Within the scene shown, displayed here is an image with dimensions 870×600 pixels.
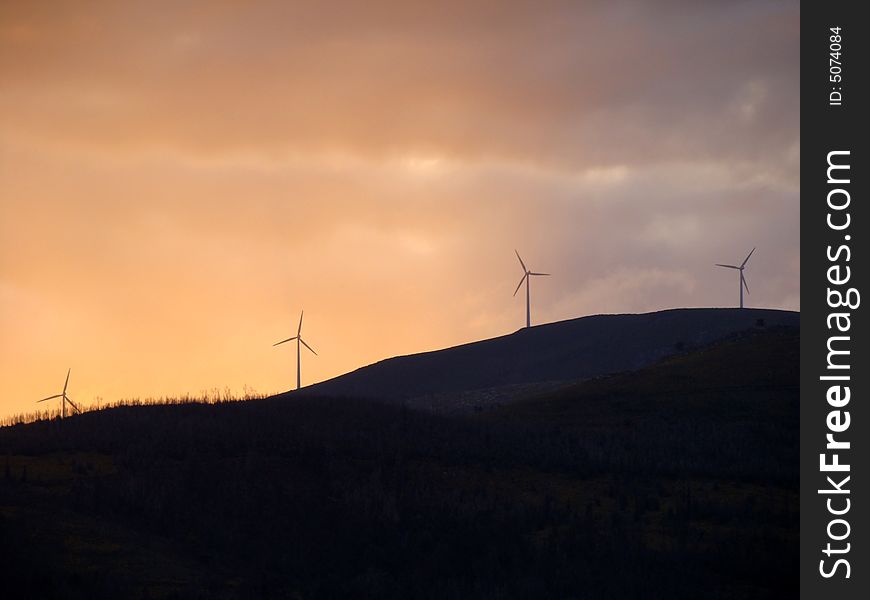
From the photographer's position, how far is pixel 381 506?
37.2 metres

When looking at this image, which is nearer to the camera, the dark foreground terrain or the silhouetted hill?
the dark foreground terrain

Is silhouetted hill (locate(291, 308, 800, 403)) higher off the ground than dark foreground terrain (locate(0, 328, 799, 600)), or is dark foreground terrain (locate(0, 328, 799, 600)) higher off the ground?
silhouetted hill (locate(291, 308, 800, 403))

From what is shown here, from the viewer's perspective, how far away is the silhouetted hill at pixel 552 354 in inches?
4651

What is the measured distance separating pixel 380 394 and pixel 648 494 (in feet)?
269

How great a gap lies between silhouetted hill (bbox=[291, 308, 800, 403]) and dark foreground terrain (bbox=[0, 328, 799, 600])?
6455cm

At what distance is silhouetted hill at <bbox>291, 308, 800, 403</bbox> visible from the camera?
11812 cm

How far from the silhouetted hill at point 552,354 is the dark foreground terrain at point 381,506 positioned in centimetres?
6455

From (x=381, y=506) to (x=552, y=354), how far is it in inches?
3779

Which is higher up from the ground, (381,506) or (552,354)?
(552,354)

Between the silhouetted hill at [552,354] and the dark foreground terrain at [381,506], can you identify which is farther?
the silhouetted hill at [552,354]

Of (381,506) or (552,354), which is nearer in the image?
(381,506)

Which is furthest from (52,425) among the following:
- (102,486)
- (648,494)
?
(648,494)

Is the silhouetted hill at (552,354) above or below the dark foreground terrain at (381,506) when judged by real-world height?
above

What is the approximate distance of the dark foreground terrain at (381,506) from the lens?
100 feet
